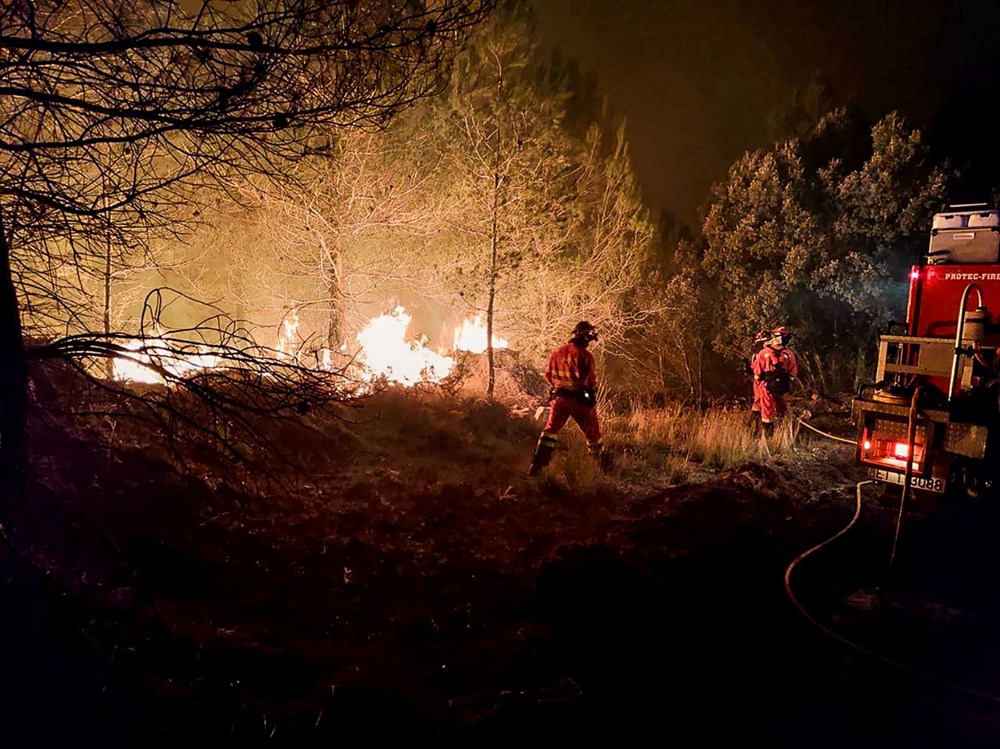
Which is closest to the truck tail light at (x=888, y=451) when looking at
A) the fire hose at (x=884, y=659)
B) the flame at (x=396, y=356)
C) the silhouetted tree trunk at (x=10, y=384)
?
the fire hose at (x=884, y=659)

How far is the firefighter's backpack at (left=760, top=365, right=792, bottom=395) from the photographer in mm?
10461

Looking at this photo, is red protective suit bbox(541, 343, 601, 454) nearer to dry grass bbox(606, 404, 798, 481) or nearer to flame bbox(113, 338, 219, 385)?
dry grass bbox(606, 404, 798, 481)

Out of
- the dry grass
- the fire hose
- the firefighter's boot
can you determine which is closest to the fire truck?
the fire hose

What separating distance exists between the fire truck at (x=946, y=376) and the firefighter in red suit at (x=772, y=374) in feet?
9.43

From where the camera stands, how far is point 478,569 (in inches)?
209

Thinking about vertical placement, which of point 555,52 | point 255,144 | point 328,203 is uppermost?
→ point 555,52

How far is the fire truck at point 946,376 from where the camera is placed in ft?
20.0

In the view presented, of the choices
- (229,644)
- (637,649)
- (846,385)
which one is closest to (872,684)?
(637,649)

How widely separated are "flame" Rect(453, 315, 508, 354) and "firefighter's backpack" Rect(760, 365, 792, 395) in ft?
20.8

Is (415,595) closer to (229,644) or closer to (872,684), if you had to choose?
(229,644)

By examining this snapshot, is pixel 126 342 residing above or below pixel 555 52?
below

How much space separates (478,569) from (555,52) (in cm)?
1515

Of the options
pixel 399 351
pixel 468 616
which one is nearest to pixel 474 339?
pixel 399 351

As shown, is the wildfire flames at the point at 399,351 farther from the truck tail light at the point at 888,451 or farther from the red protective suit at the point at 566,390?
the truck tail light at the point at 888,451
